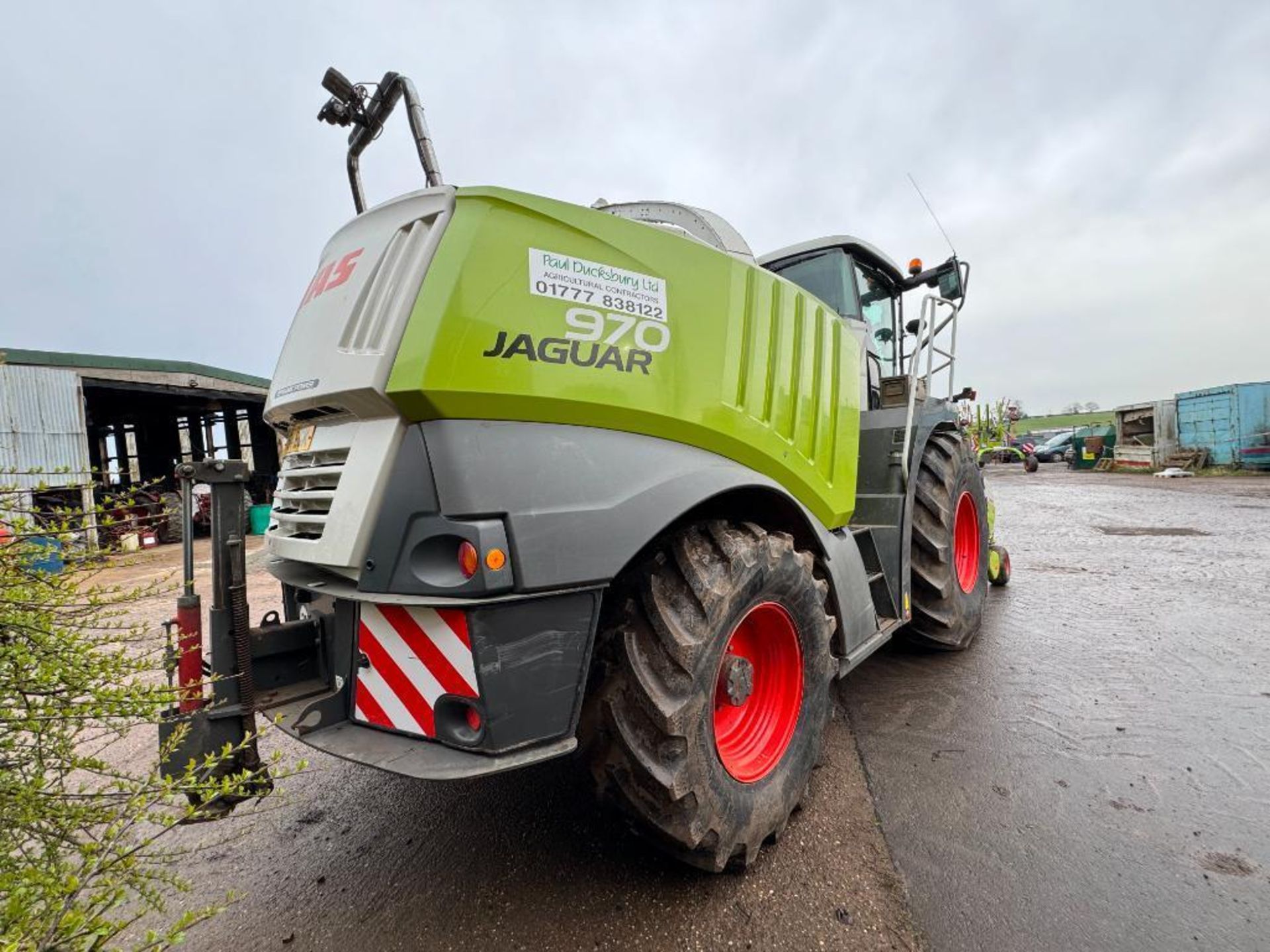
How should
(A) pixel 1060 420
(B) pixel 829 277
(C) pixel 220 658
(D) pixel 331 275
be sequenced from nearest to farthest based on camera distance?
(C) pixel 220 658 → (D) pixel 331 275 → (B) pixel 829 277 → (A) pixel 1060 420

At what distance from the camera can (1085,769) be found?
98.4 inches

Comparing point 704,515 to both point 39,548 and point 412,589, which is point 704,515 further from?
point 39,548

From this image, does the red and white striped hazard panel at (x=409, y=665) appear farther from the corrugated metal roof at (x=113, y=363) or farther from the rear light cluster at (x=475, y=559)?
the corrugated metal roof at (x=113, y=363)

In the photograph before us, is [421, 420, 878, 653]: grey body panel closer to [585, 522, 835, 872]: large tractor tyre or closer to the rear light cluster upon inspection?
the rear light cluster

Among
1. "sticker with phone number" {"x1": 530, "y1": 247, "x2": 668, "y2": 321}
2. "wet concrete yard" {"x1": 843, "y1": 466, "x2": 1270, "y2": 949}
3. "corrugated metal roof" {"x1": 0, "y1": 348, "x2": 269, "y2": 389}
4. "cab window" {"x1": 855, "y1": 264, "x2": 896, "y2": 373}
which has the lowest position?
"wet concrete yard" {"x1": 843, "y1": 466, "x2": 1270, "y2": 949}

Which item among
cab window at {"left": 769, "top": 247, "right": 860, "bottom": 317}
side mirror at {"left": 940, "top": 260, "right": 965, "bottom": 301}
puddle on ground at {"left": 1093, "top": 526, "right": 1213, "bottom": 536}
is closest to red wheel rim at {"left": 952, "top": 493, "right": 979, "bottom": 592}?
side mirror at {"left": 940, "top": 260, "right": 965, "bottom": 301}

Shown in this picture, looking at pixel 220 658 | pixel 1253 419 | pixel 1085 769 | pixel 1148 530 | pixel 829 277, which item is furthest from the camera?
pixel 1253 419

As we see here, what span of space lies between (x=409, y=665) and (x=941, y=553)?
3.10 m

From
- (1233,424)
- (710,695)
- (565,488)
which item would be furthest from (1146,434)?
(565,488)

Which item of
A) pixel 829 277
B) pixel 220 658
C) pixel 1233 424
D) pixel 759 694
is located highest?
pixel 829 277

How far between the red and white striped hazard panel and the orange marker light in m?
0.11

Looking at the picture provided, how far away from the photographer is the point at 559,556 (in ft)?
5.25

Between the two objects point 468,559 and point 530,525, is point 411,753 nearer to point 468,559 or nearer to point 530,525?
point 468,559

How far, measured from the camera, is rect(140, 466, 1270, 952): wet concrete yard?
5.70ft
